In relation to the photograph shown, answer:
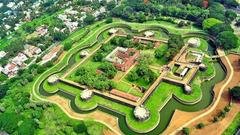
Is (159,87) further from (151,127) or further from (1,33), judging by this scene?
(1,33)

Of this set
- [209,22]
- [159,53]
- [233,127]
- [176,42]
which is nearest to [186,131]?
[233,127]

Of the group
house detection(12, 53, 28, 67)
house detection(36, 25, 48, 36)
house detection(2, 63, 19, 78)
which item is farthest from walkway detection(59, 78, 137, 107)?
house detection(36, 25, 48, 36)

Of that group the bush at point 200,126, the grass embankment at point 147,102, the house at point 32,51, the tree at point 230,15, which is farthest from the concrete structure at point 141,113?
the tree at point 230,15

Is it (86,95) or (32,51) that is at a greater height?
(86,95)

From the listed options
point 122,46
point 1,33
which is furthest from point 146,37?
point 1,33

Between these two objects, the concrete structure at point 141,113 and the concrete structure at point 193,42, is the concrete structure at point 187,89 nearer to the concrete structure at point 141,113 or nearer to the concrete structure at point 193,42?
the concrete structure at point 141,113

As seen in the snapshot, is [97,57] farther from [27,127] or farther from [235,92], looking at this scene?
[235,92]
